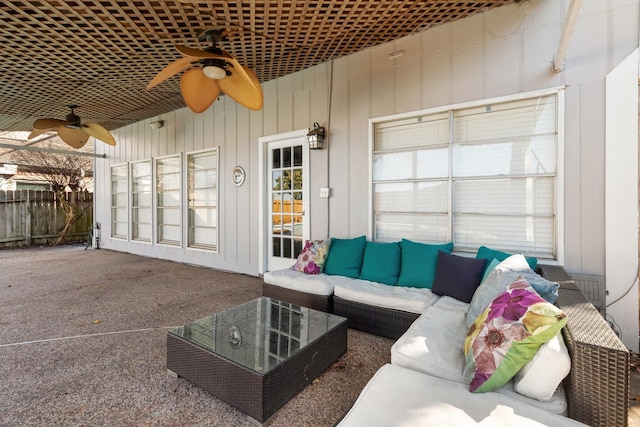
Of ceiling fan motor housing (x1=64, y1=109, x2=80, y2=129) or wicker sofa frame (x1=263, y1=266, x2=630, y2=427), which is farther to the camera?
ceiling fan motor housing (x1=64, y1=109, x2=80, y2=129)

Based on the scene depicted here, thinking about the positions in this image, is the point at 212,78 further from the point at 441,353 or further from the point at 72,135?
the point at 72,135

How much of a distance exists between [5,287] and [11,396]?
3.60 meters

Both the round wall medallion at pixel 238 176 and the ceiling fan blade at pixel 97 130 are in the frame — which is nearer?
the ceiling fan blade at pixel 97 130

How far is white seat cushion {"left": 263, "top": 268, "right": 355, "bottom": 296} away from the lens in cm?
295

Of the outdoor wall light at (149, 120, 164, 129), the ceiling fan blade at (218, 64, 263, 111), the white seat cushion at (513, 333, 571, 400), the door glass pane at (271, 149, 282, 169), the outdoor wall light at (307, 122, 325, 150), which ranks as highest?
the outdoor wall light at (149, 120, 164, 129)

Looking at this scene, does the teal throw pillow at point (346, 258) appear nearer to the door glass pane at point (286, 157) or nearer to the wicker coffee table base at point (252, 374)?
the wicker coffee table base at point (252, 374)

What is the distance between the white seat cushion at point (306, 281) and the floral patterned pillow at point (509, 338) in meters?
1.64

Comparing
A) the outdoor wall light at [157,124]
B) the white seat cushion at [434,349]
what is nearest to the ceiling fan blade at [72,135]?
the outdoor wall light at [157,124]

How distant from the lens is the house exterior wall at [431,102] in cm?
261

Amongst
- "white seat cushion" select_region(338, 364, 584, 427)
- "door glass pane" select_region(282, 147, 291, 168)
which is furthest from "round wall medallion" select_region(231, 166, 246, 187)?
"white seat cushion" select_region(338, 364, 584, 427)

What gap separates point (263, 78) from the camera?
467cm

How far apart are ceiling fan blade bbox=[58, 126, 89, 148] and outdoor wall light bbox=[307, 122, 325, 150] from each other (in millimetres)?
3729

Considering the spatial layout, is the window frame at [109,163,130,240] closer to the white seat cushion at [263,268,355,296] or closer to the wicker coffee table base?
A: the white seat cushion at [263,268,355,296]

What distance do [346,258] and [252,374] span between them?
1946mm
